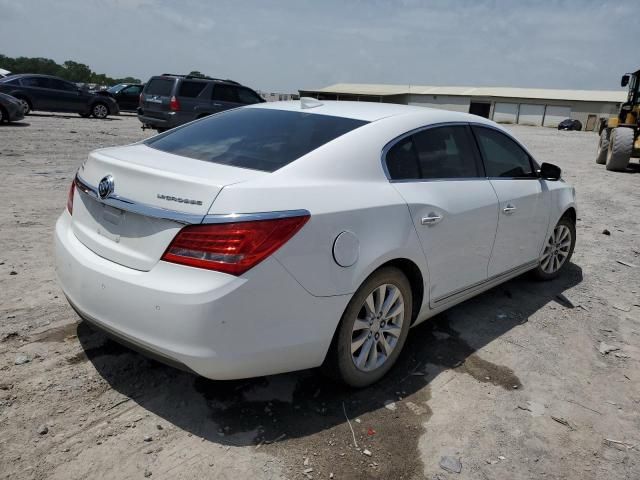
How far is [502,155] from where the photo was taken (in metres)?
4.21

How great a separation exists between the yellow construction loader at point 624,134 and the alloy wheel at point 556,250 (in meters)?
10.7

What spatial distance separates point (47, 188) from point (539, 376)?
677cm

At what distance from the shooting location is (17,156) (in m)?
9.94

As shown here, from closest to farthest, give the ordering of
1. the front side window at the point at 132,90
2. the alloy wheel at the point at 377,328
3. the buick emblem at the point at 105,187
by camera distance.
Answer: the buick emblem at the point at 105,187
the alloy wheel at the point at 377,328
the front side window at the point at 132,90

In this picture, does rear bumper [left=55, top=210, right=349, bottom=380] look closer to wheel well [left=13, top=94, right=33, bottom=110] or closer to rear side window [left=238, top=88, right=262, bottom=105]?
rear side window [left=238, top=88, right=262, bottom=105]

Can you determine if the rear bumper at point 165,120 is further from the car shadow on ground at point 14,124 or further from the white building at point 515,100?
the white building at point 515,100

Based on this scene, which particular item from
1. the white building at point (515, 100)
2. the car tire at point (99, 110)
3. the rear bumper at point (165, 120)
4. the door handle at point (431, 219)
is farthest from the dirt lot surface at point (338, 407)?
the white building at point (515, 100)

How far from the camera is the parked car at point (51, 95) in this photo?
61.5 feet

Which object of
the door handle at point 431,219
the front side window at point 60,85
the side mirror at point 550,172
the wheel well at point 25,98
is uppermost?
the front side window at point 60,85

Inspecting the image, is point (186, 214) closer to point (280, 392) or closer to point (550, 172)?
point (280, 392)

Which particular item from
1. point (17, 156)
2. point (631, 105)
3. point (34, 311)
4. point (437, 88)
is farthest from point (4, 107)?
point (437, 88)

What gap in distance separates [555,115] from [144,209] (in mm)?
64767

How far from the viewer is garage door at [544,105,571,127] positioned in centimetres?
5906

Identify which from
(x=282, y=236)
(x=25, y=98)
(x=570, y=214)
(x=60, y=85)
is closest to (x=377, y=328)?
(x=282, y=236)
